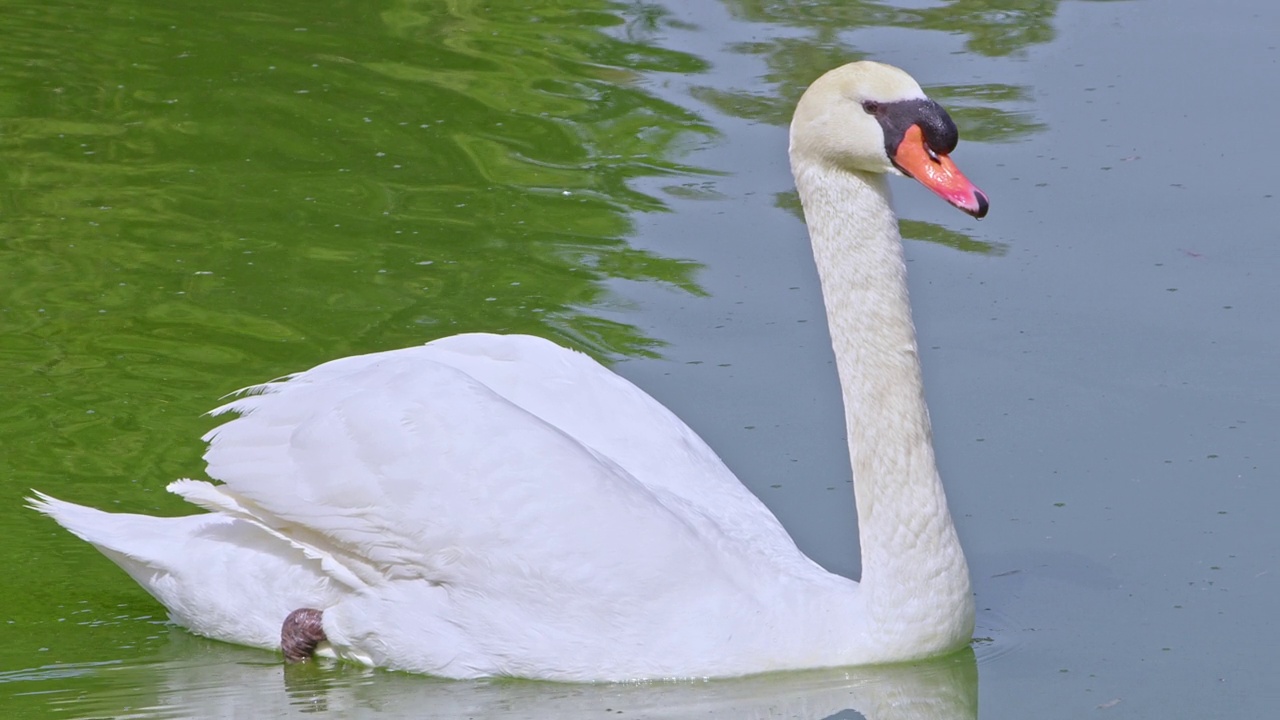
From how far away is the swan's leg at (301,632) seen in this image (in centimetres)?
534

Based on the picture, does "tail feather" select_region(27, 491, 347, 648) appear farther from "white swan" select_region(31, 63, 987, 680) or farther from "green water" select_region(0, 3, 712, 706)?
"green water" select_region(0, 3, 712, 706)

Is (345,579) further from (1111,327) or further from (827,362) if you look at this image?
(1111,327)

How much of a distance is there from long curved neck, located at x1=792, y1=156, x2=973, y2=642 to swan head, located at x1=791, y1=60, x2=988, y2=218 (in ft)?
0.41

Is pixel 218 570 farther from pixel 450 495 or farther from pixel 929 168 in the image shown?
pixel 929 168

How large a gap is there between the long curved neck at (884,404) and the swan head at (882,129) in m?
0.12

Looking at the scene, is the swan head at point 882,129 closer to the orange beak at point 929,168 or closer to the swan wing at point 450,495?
the orange beak at point 929,168

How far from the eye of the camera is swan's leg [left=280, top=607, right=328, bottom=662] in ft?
17.5

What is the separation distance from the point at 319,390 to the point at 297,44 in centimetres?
568

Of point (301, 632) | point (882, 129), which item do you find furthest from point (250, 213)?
point (882, 129)

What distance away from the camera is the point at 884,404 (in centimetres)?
514

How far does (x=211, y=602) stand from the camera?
216 inches

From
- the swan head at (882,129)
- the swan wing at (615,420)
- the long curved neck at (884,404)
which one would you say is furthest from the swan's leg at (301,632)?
the swan head at (882,129)

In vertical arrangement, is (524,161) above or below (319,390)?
below

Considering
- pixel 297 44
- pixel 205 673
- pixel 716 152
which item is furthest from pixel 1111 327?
pixel 297 44
